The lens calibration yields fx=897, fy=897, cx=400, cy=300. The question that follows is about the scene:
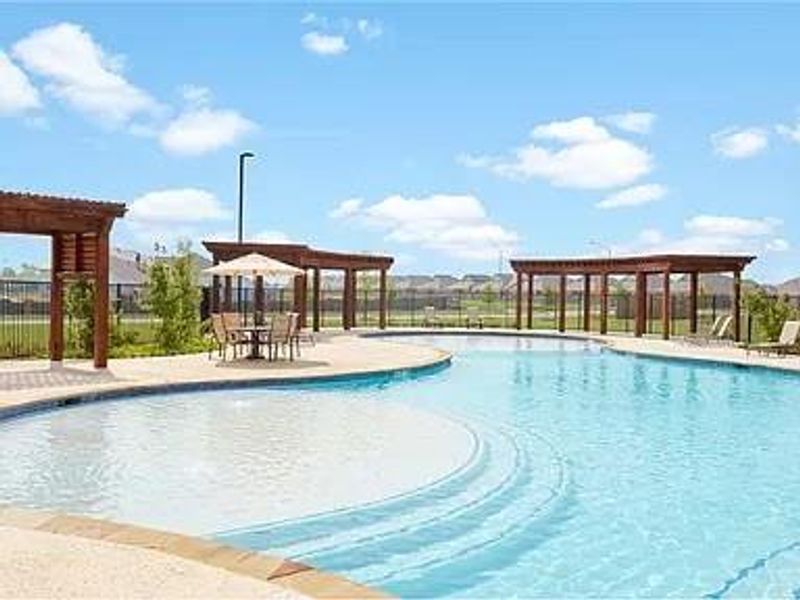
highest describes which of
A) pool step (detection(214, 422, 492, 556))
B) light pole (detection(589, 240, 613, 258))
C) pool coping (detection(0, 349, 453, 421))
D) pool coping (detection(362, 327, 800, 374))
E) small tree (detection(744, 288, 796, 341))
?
light pole (detection(589, 240, 613, 258))

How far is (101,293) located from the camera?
14.3 meters

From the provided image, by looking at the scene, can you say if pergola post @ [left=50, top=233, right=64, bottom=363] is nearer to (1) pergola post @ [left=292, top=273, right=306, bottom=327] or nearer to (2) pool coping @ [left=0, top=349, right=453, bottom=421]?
(2) pool coping @ [left=0, top=349, right=453, bottom=421]

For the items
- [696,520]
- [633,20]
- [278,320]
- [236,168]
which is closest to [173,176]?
[236,168]

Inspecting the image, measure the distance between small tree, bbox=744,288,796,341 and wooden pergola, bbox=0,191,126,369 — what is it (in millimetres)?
16902

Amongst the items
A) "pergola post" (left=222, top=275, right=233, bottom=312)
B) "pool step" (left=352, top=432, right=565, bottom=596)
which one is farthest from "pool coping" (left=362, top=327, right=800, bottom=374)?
"pool step" (left=352, top=432, right=565, bottom=596)

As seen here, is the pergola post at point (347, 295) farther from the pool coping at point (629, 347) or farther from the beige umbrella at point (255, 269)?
the beige umbrella at point (255, 269)

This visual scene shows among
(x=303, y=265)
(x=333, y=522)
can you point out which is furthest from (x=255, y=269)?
(x=333, y=522)

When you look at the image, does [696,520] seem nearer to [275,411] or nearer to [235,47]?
[275,411]

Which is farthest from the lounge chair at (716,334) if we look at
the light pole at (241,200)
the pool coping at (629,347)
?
the light pole at (241,200)

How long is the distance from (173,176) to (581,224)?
21650 mm

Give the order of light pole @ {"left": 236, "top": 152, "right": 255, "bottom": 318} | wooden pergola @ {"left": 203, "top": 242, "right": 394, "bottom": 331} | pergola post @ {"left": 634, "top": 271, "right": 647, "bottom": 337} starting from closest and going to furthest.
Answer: wooden pergola @ {"left": 203, "top": 242, "right": 394, "bottom": 331}
light pole @ {"left": 236, "top": 152, "right": 255, "bottom": 318}
pergola post @ {"left": 634, "top": 271, "right": 647, "bottom": 337}

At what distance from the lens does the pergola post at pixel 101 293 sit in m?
14.1

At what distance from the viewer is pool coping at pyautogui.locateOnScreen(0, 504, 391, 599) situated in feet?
13.3

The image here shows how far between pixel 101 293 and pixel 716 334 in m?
17.4
